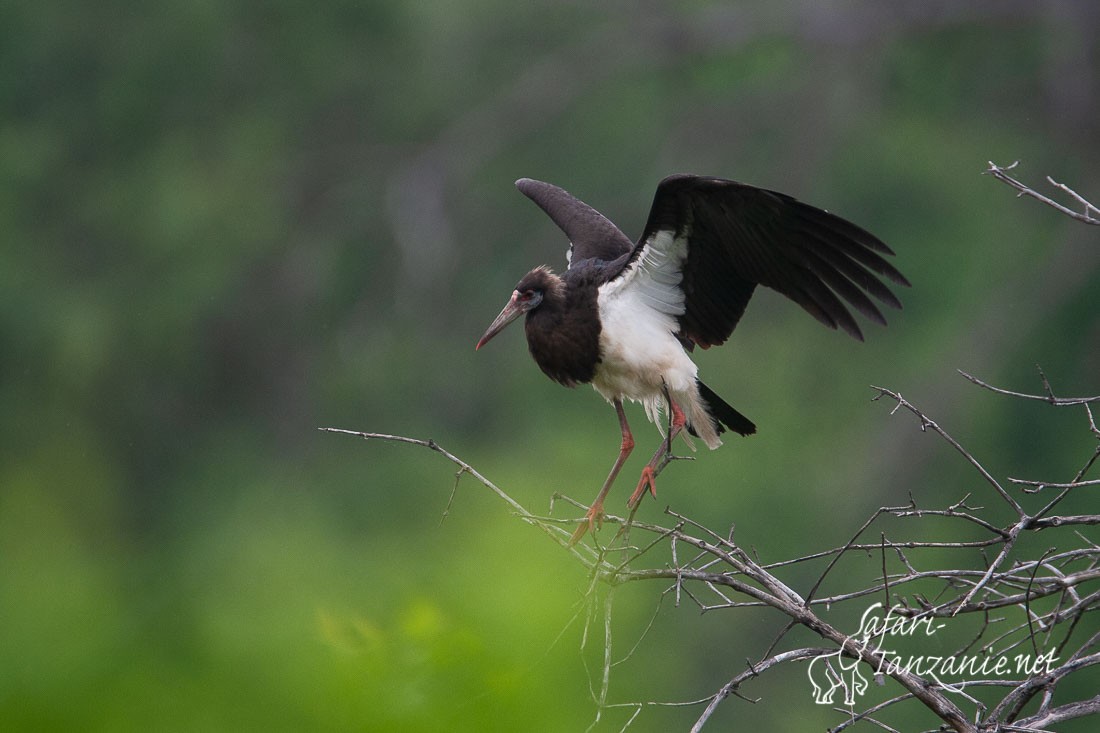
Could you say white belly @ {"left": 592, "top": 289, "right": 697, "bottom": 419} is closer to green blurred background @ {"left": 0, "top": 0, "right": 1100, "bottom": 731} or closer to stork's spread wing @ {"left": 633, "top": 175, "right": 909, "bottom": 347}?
stork's spread wing @ {"left": 633, "top": 175, "right": 909, "bottom": 347}

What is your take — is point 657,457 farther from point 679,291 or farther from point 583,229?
point 583,229

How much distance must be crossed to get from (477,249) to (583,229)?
10.5 m

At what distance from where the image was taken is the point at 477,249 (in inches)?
631

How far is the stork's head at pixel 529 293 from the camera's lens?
5.11 meters

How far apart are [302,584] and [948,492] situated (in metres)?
8.38

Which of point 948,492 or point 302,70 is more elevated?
point 302,70

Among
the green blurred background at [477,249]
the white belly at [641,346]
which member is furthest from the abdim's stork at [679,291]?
the green blurred background at [477,249]

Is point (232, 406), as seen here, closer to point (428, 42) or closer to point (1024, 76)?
point (428, 42)

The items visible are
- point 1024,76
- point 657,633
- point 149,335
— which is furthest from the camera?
point 149,335

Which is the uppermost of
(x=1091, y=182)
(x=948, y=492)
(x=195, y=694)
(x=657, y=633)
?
(x=1091, y=182)

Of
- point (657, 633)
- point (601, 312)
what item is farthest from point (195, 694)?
point (657, 633)

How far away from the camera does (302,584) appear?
649 centimetres

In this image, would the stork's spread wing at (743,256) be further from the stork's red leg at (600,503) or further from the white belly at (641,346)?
the stork's red leg at (600,503)

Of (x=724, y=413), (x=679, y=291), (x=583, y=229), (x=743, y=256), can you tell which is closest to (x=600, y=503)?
(x=724, y=413)
